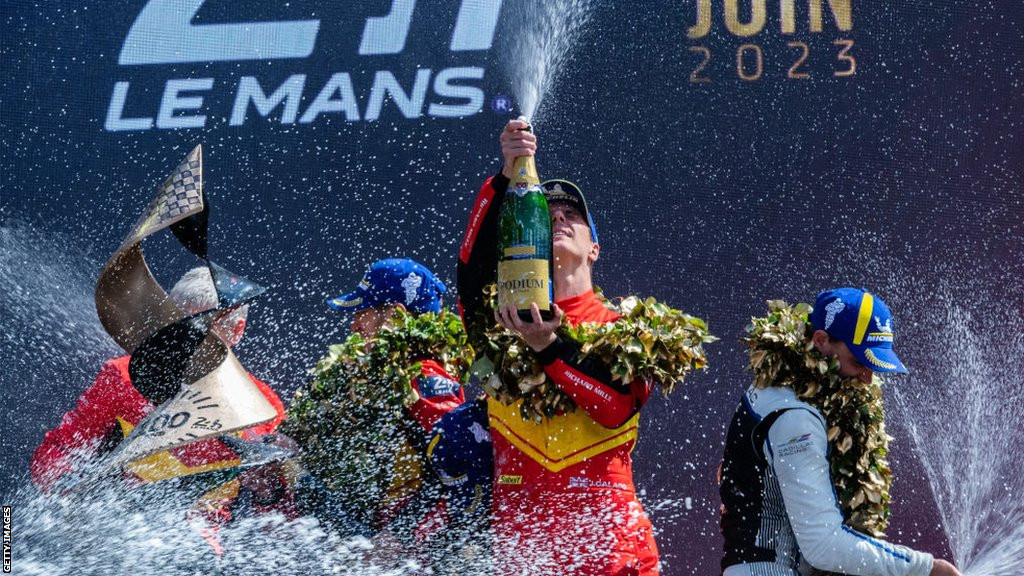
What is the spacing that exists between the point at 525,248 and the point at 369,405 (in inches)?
39.1

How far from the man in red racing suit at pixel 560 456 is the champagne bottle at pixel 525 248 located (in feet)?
0.13

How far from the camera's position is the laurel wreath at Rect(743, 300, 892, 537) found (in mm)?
3135

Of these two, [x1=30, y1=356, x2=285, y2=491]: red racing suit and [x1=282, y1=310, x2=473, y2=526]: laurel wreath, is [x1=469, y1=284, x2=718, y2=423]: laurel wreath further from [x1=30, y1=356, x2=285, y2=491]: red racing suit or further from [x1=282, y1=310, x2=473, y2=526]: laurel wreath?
[x1=30, y1=356, x2=285, y2=491]: red racing suit

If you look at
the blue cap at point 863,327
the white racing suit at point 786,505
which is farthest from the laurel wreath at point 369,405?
the blue cap at point 863,327

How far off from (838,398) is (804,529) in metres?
0.41

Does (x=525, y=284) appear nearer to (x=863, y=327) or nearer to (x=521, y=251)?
(x=521, y=251)

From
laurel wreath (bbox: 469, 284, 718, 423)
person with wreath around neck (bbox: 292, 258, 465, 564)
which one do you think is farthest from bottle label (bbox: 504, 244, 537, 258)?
person with wreath around neck (bbox: 292, 258, 465, 564)

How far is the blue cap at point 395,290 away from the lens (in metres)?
3.95

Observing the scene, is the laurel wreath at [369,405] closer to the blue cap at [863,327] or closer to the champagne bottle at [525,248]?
the champagne bottle at [525,248]

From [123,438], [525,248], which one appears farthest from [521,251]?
[123,438]

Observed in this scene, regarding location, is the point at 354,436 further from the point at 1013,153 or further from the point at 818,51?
the point at 1013,153

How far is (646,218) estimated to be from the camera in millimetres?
4645

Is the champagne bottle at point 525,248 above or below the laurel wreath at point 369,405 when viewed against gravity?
above

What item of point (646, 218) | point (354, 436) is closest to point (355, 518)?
point (354, 436)
